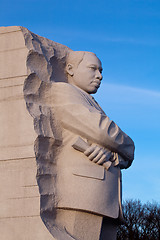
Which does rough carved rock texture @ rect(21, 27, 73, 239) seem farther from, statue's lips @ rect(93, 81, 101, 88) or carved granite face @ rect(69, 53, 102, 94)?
statue's lips @ rect(93, 81, 101, 88)

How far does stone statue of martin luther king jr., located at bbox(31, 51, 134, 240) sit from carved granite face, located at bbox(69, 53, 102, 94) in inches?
9.7

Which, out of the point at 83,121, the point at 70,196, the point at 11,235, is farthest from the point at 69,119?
the point at 11,235

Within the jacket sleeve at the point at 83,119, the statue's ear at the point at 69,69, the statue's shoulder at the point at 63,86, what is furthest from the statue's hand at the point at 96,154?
the statue's ear at the point at 69,69

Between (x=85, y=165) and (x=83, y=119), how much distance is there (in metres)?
0.69

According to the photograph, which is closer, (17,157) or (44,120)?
(17,157)

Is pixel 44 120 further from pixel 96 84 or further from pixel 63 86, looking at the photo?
pixel 96 84

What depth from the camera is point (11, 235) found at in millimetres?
6652

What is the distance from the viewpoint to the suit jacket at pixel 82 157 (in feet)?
22.9

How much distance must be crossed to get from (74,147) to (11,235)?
5.04 feet

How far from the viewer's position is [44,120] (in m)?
7.14

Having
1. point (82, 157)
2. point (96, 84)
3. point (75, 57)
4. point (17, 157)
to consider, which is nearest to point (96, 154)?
point (82, 157)

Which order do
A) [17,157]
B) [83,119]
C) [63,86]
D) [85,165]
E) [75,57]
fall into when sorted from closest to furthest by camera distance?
[17,157], [85,165], [83,119], [63,86], [75,57]

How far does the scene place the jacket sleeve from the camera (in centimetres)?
720

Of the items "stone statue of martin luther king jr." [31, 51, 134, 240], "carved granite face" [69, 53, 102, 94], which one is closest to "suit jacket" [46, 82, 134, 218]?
"stone statue of martin luther king jr." [31, 51, 134, 240]
